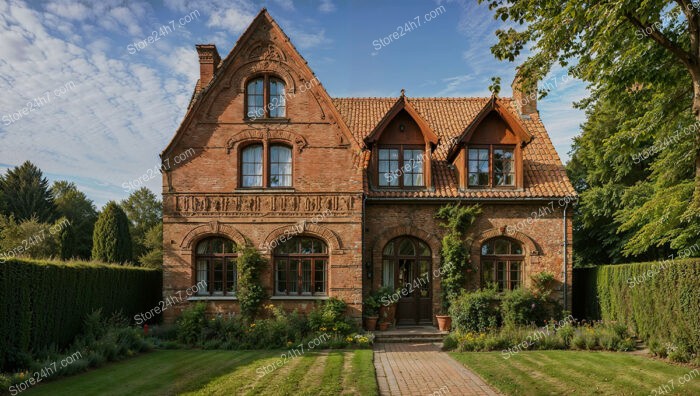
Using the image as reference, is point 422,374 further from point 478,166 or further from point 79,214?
point 79,214

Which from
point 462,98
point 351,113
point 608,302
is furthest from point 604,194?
point 351,113

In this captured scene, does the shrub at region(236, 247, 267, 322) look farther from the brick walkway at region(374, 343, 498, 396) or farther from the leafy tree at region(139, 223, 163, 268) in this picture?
the leafy tree at region(139, 223, 163, 268)

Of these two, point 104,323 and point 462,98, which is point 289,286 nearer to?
point 104,323

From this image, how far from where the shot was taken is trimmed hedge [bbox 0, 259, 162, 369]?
10.6 m

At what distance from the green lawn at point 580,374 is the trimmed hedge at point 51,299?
10.1 meters

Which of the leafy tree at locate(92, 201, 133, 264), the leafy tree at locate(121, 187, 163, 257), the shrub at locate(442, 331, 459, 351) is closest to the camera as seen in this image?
the shrub at locate(442, 331, 459, 351)

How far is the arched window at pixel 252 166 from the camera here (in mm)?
17250

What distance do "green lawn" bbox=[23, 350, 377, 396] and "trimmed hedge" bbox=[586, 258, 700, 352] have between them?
7809 millimetres

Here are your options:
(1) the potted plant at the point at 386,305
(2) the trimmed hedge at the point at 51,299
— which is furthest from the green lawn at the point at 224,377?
(1) the potted plant at the point at 386,305

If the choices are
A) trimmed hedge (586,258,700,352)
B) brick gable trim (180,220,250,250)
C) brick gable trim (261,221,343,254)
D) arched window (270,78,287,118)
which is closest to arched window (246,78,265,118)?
arched window (270,78,287,118)

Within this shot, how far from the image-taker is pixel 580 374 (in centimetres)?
1091

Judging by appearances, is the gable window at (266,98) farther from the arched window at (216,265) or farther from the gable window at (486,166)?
the gable window at (486,166)

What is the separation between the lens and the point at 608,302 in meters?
16.7

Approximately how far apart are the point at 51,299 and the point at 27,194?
113 feet
